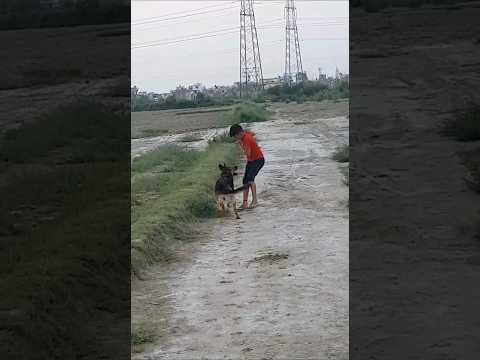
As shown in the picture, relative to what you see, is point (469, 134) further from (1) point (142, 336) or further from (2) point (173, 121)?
(2) point (173, 121)

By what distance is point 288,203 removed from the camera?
24.6 feet

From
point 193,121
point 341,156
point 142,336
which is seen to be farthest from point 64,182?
point 193,121

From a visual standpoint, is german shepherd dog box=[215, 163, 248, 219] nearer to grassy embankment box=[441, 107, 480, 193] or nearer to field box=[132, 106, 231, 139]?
grassy embankment box=[441, 107, 480, 193]

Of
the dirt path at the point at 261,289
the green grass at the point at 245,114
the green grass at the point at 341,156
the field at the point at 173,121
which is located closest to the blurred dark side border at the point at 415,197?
the dirt path at the point at 261,289

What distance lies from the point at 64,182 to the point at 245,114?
315 inches

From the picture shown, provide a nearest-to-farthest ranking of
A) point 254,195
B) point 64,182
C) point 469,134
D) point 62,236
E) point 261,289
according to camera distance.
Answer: point 261,289
point 62,236
point 254,195
point 64,182
point 469,134

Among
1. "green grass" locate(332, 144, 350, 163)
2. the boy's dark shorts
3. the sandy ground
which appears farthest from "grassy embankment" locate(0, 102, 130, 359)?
"green grass" locate(332, 144, 350, 163)

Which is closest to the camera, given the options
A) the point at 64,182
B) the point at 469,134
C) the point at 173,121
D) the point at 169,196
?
the point at 169,196

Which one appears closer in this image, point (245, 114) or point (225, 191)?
point (225, 191)

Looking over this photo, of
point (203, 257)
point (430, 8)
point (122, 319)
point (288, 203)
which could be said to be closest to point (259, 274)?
point (203, 257)

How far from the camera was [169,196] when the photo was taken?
7.84 metres

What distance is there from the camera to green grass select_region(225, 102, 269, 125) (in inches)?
615

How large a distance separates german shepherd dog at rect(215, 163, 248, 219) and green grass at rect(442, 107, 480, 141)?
12.5 ft

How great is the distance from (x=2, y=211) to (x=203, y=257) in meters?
2.93
